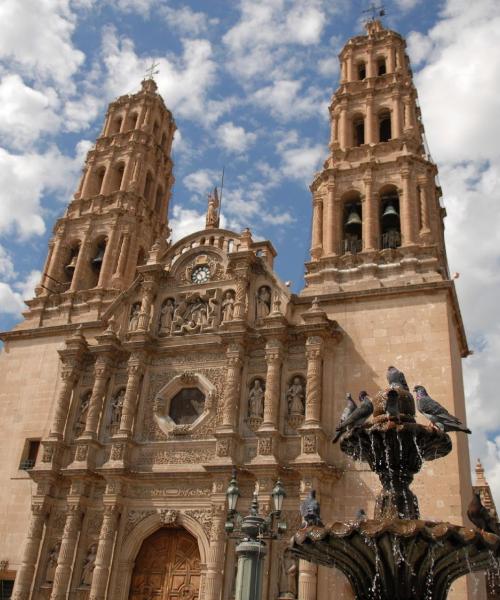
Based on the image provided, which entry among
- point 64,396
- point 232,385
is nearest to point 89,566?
point 64,396

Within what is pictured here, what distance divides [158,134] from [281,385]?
15.9 meters

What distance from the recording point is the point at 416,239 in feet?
67.2

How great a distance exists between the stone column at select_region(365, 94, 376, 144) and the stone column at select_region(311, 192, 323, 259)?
9.33 ft

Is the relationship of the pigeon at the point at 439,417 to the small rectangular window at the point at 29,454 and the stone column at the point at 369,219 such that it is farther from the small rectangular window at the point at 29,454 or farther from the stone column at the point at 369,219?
the small rectangular window at the point at 29,454

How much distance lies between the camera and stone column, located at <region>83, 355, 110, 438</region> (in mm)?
19953

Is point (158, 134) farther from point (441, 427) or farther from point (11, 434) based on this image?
point (441, 427)

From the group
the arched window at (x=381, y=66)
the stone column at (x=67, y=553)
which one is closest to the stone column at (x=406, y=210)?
the arched window at (x=381, y=66)

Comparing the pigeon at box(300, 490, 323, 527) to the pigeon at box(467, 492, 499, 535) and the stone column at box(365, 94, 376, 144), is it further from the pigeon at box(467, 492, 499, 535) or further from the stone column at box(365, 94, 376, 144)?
the stone column at box(365, 94, 376, 144)

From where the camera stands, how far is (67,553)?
59.6 feet

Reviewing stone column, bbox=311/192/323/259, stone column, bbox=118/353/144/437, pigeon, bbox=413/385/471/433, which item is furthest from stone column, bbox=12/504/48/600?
pigeon, bbox=413/385/471/433

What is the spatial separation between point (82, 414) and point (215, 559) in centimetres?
691

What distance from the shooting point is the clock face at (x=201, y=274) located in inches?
869

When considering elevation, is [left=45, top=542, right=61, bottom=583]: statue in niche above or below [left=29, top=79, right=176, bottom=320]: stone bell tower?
below

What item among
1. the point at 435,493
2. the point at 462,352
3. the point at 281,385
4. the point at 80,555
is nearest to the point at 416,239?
the point at 462,352
